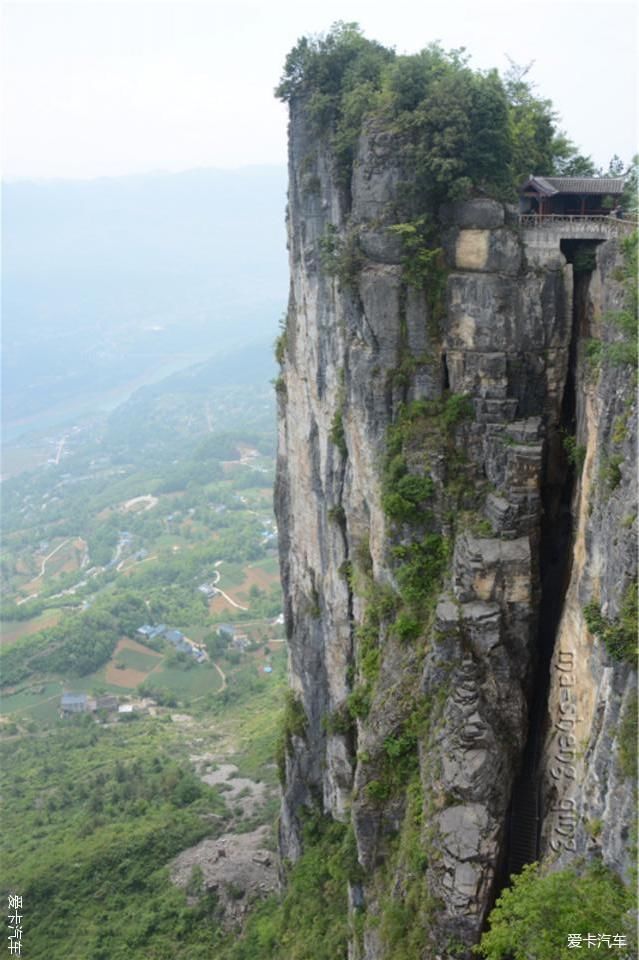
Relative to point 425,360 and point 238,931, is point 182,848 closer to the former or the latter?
point 238,931

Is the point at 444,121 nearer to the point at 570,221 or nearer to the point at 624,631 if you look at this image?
the point at 570,221

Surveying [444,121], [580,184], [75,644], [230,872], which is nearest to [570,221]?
[580,184]

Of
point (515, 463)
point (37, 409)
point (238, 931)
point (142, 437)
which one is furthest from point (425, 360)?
point (37, 409)

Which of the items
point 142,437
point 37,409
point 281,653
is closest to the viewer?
point 281,653

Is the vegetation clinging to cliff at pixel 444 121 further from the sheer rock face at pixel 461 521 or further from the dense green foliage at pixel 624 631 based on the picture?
the dense green foliage at pixel 624 631

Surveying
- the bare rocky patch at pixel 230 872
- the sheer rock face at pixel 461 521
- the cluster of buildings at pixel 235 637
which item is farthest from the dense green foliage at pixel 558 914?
the cluster of buildings at pixel 235 637

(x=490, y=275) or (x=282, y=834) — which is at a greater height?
(x=490, y=275)
